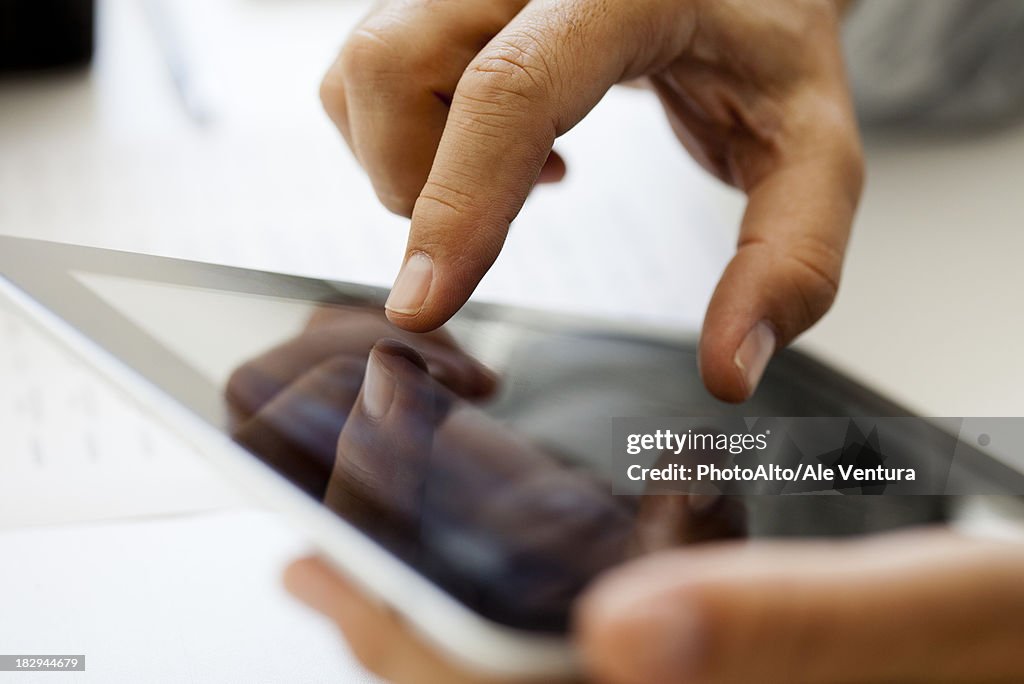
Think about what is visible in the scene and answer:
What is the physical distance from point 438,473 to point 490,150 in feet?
0.36

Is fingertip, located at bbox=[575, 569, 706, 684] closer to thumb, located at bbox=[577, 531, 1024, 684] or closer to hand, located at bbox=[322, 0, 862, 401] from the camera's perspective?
thumb, located at bbox=[577, 531, 1024, 684]

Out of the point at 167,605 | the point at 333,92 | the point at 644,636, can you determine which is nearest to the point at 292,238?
the point at 333,92

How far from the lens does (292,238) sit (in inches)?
19.3

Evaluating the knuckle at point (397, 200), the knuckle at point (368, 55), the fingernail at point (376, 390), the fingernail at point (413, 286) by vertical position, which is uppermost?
the knuckle at point (368, 55)

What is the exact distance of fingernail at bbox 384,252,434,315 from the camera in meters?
0.26

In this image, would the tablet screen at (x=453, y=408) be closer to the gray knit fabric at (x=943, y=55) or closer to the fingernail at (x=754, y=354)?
the fingernail at (x=754, y=354)

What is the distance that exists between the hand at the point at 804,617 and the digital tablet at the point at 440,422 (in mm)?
10

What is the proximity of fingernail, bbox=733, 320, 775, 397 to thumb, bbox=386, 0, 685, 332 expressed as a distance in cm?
9

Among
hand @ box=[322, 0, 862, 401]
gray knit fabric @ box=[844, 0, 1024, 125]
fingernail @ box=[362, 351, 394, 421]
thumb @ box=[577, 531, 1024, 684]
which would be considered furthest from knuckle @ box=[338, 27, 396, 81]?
gray knit fabric @ box=[844, 0, 1024, 125]

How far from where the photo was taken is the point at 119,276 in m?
0.26

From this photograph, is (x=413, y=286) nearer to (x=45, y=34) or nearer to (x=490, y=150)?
(x=490, y=150)

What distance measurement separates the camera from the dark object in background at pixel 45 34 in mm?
568

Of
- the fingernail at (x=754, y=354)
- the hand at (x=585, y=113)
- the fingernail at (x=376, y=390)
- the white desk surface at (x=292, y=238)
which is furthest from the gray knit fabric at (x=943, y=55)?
the fingernail at (x=376, y=390)

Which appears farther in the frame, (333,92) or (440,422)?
(333,92)
